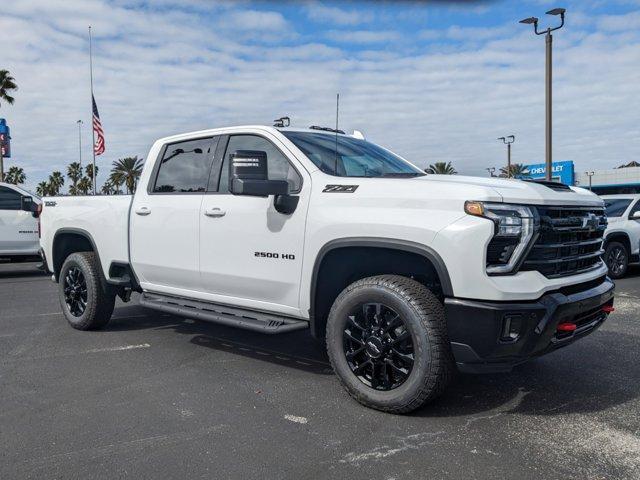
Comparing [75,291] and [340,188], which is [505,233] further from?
[75,291]

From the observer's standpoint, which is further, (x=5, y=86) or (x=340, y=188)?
(x=5, y=86)

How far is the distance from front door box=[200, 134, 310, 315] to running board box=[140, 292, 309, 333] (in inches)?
2.6

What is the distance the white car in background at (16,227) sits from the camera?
11.4 m

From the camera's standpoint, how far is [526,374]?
4.73 meters

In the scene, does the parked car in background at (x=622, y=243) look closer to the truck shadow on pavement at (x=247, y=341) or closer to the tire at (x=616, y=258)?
the tire at (x=616, y=258)

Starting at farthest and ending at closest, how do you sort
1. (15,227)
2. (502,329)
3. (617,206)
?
(15,227) < (617,206) < (502,329)

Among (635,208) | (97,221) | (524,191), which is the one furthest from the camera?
(635,208)

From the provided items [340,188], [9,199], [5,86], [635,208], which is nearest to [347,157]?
[340,188]

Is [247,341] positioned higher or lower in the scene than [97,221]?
lower

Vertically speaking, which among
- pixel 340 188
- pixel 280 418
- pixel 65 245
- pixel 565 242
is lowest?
pixel 280 418

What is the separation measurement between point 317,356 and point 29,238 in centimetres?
843

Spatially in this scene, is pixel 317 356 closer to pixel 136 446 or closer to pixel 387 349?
pixel 387 349

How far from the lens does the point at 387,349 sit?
3840 mm

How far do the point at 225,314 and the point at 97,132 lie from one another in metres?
23.5
